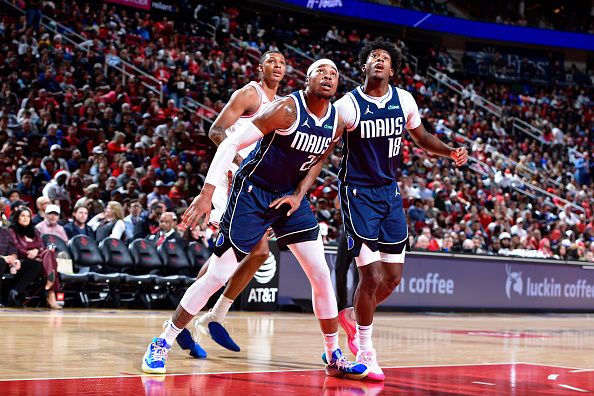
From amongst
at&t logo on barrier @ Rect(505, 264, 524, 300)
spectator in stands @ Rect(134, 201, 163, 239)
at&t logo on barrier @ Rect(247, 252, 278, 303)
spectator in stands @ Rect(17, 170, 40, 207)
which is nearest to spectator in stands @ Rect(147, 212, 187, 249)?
spectator in stands @ Rect(134, 201, 163, 239)

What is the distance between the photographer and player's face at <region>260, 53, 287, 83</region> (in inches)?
264

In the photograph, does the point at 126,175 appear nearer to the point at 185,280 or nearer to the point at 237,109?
the point at 185,280

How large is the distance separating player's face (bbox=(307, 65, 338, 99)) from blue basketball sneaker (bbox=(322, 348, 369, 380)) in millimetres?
1714

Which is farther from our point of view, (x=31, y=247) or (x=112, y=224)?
(x=112, y=224)

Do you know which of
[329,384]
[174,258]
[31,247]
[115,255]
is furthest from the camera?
Answer: [174,258]

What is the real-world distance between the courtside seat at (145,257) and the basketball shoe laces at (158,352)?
7189mm

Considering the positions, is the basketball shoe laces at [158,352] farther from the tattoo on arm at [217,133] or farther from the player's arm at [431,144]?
the player's arm at [431,144]

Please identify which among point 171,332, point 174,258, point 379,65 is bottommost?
point 174,258

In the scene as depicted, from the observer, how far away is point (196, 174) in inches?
661

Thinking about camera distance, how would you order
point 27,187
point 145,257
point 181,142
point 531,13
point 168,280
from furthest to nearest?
point 531,13 < point 181,142 < point 27,187 < point 145,257 < point 168,280

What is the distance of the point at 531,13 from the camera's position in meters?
37.8

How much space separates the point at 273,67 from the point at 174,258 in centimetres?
667

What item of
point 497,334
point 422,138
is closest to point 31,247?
point 497,334

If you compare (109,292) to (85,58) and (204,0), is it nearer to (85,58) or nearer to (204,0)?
(85,58)
